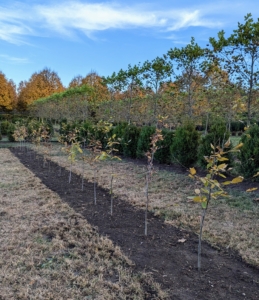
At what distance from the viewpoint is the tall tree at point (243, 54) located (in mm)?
5355

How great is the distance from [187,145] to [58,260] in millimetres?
4655

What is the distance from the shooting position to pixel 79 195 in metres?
4.17

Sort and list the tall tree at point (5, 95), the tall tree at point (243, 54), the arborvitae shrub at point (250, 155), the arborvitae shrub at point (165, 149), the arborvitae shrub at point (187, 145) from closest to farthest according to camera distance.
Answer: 1. the arborvitae shrub at point (250, 155)
2. the tall tree at point (243, 54)
3. the arborvitae shrub at point (187, 145)
4. the arborvitae shrub at point (165, 149)
5. the tall tree at point (5, 95)

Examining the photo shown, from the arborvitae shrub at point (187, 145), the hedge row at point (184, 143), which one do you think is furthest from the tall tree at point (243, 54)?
the arborvitae shrub at point (187, 145)

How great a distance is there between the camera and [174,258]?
2.21 meters

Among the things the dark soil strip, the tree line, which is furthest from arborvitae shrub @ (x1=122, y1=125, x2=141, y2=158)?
the dark soil strip

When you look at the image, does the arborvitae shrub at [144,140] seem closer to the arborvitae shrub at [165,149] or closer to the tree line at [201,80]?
the arborvitae shrub at [165,149]

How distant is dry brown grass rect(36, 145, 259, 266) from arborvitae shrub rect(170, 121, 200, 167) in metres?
0.60

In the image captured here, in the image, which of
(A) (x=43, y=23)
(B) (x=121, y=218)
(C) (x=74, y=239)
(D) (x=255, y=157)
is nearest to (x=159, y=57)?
(A) (x=43, y=23)

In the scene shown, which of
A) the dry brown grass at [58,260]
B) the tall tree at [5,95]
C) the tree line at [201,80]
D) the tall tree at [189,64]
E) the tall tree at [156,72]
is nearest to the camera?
the dry brown grass at [58,260]

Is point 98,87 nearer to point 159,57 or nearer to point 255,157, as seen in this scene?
point 159,57

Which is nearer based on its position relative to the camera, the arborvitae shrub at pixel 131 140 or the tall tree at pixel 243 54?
the tall tree at pixel 243 54

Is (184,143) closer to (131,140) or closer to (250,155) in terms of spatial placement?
(250,155)

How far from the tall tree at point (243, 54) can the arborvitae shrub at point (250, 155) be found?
1012 millimetres
